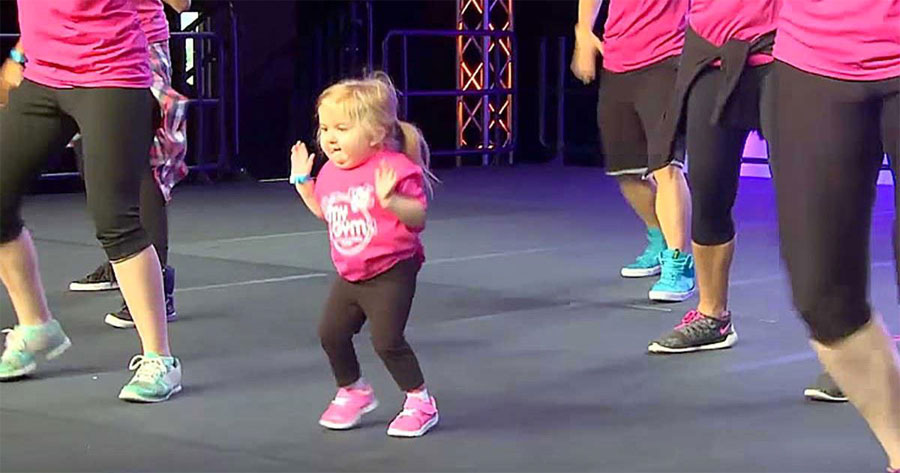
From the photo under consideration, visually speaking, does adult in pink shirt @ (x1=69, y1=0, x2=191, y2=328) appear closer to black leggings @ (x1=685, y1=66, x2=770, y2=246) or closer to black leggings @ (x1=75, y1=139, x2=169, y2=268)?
black leggings @ (x1=75, y1=139, x2=169, y2=268)

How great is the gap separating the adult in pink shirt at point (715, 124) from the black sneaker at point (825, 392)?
0.59 m

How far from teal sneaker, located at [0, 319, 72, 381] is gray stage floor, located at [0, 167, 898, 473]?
56mm

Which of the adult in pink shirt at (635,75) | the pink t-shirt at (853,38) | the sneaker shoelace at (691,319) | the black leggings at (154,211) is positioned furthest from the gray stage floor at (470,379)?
the pink t-shirt at (853,38)

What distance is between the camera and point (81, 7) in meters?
3.56

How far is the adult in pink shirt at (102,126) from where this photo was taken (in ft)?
11.6

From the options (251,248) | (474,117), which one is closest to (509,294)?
(251,248)

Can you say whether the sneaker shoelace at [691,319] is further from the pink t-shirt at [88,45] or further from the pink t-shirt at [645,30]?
the pink t-shirt at [88,45]

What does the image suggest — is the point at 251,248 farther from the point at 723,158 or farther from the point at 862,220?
the point at 862,220

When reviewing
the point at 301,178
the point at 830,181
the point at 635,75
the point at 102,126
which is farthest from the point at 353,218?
the point at 635,75

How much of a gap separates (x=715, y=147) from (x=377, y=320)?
1.12m

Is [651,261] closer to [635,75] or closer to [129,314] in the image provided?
[635,75]

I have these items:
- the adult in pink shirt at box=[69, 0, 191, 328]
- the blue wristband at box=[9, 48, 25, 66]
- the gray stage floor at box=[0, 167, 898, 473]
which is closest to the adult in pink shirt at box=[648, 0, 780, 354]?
the gray stage floor at box=[0, 167, 898, 473]

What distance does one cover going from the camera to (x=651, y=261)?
18.4ft

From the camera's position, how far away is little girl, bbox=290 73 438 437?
3268 millimetres
